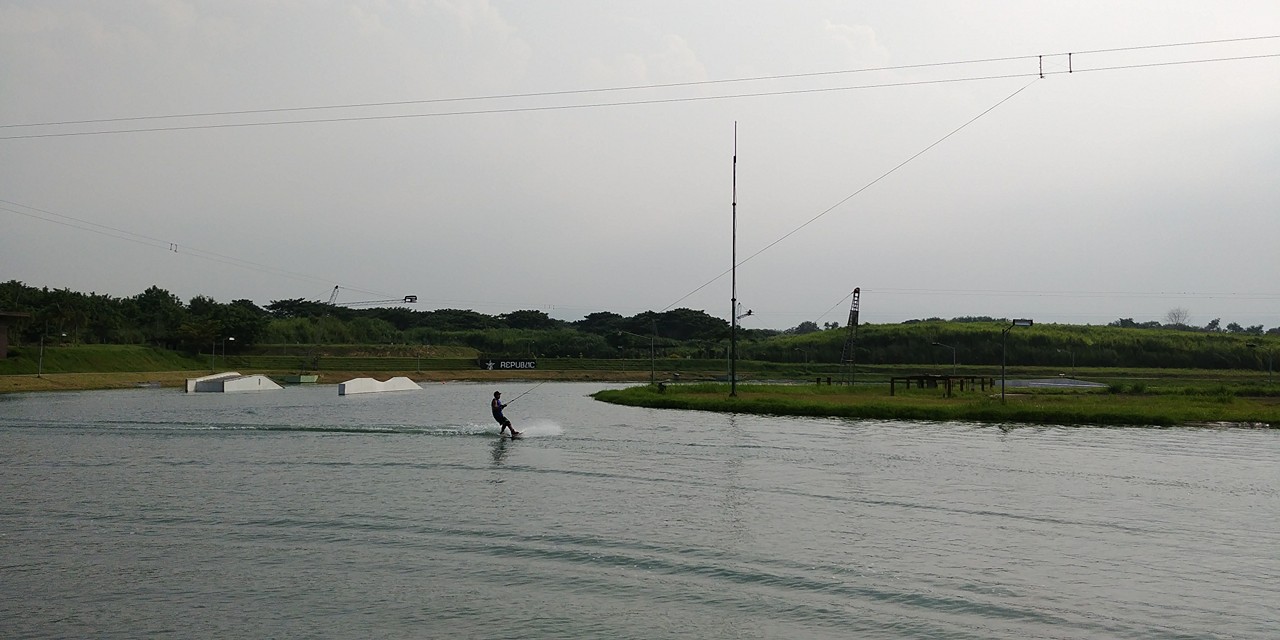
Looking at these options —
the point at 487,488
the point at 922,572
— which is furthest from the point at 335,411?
the point at 922,572

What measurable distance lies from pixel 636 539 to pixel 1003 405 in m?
42.2

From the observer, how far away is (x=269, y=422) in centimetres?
5031

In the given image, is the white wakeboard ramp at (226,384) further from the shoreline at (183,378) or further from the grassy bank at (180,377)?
the grassy bank at (180,377)

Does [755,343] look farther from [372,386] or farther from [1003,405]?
[1003,405]

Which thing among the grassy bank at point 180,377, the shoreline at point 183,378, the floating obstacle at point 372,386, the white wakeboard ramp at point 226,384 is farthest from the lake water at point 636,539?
the grassy bank at point 180,377

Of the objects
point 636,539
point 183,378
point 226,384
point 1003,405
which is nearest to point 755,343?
point 183,378

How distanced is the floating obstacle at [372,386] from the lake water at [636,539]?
4563cm

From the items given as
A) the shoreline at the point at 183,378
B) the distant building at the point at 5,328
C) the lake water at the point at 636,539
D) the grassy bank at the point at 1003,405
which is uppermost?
the distant building at the point at 5,328

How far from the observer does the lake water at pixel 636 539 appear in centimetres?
1481

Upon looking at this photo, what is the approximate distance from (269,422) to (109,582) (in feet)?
116

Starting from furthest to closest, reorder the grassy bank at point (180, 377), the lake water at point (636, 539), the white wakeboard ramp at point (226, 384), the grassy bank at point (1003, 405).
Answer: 1. the white wakeboard ramp at point (226, 384)
2. the grassy bank at point (180, 377)
3. the grassy bank at point (1003, 405)
4. the lake water at point (636, 539)

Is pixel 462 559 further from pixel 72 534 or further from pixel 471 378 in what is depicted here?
pixel 471 378

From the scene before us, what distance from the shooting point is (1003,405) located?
186 ft

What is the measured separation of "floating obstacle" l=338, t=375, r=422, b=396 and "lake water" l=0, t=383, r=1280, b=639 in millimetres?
45631
